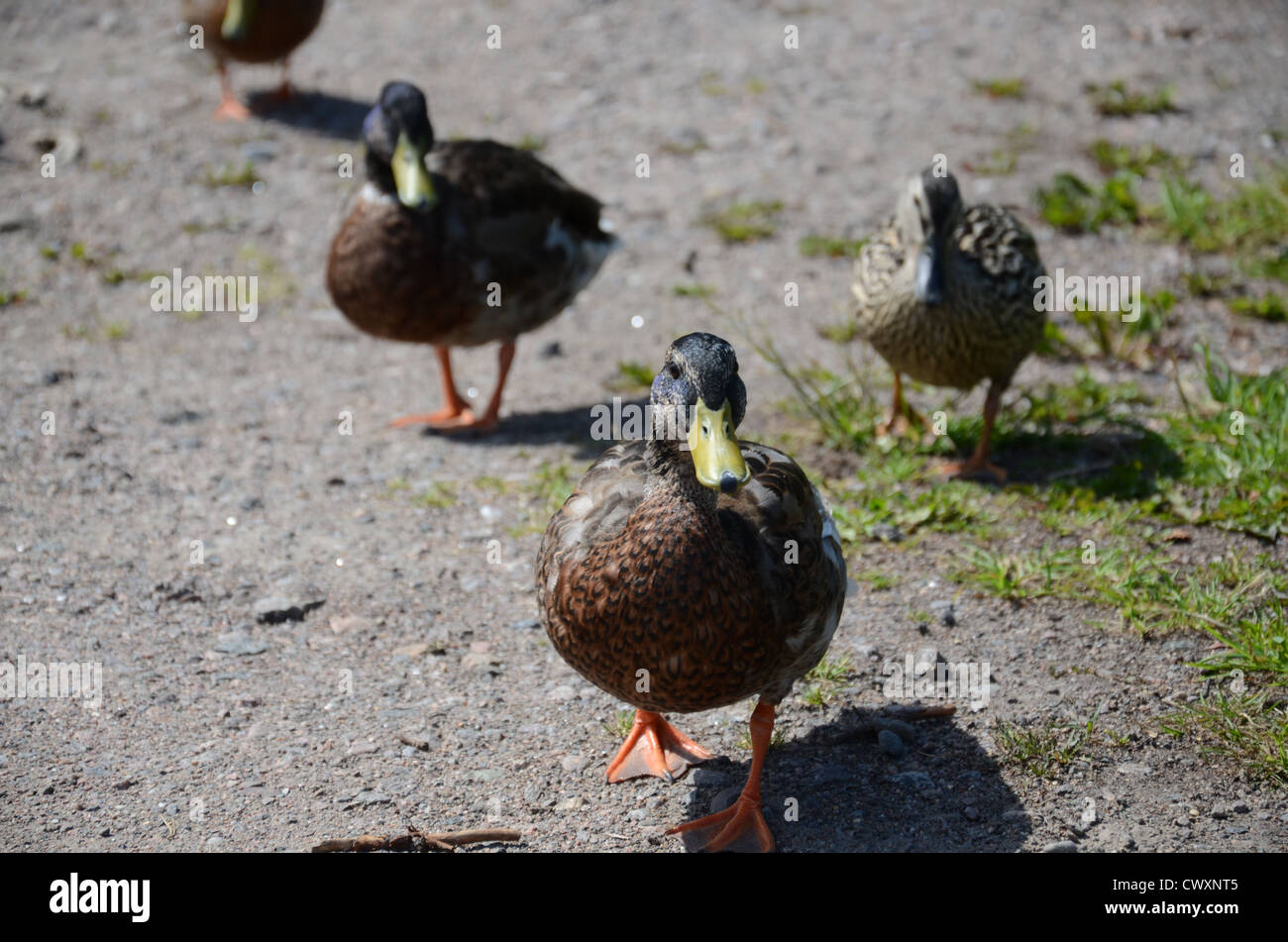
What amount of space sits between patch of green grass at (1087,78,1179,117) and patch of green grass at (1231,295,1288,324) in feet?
8.16

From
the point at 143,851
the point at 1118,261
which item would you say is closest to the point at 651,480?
the point at 143,851

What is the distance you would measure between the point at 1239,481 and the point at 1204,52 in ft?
19.1

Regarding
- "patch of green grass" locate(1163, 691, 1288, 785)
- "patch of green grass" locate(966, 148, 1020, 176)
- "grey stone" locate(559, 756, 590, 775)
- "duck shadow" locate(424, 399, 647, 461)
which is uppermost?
"patch of green grass" locate(966, 148, 1020, 176)

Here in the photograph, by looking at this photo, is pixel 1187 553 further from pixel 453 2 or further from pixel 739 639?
pixel 453 2

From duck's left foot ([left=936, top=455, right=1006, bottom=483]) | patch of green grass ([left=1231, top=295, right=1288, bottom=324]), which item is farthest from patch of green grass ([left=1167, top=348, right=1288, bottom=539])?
patch of green grass ([left=1231, top=295, right=1288, bottom=324])

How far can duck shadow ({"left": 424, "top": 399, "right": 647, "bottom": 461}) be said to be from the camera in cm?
614

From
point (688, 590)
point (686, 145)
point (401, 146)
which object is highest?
point (686, 145)

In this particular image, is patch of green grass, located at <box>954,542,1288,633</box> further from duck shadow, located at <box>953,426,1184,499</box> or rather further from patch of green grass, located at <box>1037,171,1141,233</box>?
patch of green grass, located at <box>1037,171,1141,233</box>

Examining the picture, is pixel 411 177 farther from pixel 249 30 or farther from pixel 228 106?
pixel 228 106

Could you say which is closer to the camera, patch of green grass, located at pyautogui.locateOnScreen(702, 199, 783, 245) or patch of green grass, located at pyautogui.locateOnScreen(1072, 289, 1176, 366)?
patch of green grass, located at pyautogui.locateOnScreen(1072, 289, 1176, 366)

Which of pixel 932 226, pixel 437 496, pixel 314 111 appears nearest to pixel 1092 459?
pixel 932 226

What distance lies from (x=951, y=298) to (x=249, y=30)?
6.06 m

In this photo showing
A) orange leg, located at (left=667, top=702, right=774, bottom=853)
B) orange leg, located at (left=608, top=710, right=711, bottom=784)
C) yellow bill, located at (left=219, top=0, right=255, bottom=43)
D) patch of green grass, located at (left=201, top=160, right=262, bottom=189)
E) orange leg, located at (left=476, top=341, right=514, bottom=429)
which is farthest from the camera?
yellow bill, located at (left=219, top=0, right=255, bottom=43)

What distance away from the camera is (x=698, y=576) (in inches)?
132
